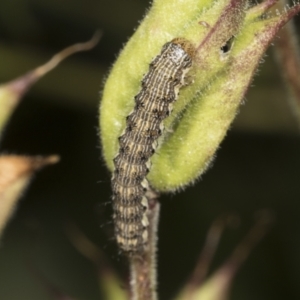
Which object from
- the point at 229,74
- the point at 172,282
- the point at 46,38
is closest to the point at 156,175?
the point at 229,74

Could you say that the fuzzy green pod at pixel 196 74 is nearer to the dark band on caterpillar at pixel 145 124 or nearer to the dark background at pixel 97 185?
the dark band on caterpillar at pixel 145 124

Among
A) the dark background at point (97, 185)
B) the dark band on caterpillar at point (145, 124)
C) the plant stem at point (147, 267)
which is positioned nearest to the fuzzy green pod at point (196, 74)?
the dark band on caterpillar at point (145, 124)

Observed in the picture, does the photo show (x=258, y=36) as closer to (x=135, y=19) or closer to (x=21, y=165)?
(x=21, y=165)

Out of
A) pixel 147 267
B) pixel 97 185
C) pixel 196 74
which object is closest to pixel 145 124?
pixel 196 74

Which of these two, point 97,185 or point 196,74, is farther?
point 97,185

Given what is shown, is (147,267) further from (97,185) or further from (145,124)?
(97,185)
